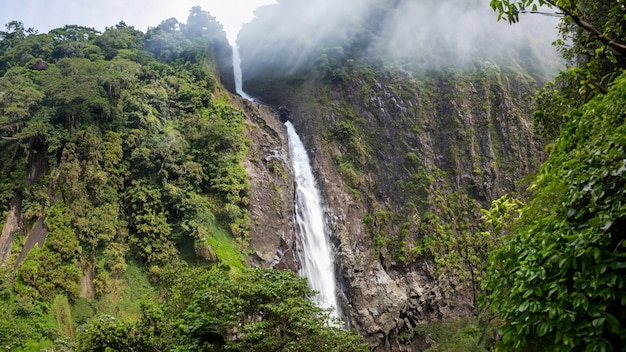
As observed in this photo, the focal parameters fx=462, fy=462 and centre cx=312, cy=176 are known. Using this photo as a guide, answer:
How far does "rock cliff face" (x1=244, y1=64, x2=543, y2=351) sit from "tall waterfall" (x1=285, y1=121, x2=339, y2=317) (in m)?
0.65

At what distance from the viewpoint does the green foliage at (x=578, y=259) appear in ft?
11.5

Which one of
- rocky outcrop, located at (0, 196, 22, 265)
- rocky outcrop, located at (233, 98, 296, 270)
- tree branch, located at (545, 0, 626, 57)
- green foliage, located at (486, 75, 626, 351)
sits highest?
rocky outcrop, located at (233, 98, 296, 270)

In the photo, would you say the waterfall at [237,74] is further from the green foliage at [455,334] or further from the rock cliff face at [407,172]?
the green foliage at [455,334]

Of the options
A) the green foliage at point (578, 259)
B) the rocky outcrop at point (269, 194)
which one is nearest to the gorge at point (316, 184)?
the green foliage at point (578, 259)

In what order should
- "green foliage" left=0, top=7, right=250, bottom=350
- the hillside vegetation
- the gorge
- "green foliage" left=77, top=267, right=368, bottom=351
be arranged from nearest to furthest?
the gorge → "green foliage" left=77, top=267, right=368, bottom=351 → the hillside vegetation → "green foliage" left=0, top=7, right=250, bottom=350

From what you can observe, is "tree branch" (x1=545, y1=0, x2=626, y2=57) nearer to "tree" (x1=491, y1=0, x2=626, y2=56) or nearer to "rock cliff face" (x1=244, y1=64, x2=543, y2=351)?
"tree" (x1=491, y1=0, x2=626, y2=56)

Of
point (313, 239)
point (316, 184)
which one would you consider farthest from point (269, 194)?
point (316, 184)

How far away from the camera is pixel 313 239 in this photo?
2772cm

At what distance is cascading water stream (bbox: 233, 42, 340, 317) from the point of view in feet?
84.3

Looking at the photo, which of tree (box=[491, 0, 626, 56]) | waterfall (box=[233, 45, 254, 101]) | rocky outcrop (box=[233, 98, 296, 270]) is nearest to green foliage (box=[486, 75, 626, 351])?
tree (box=[491, 0, 626, 56])

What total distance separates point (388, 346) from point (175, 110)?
18.7 meters

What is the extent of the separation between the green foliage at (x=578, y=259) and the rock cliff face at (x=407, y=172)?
20375mm

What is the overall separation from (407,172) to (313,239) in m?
10.6

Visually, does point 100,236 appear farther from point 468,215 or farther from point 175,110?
point 468,215
